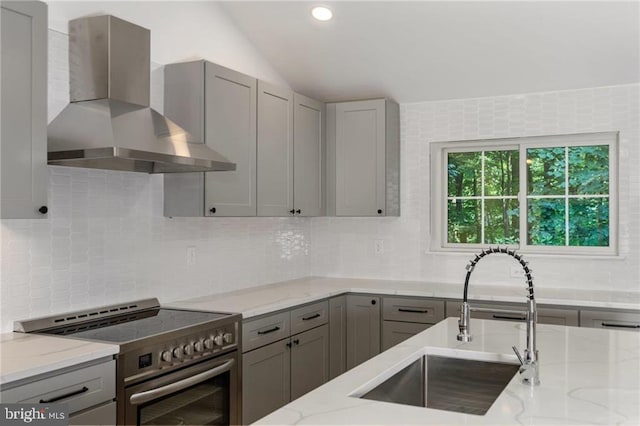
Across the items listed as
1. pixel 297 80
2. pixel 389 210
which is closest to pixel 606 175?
pixel 389 210

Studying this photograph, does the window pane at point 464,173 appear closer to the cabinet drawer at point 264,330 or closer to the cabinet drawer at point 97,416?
the cabinet drawer at point 264,330

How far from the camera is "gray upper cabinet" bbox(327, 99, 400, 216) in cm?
478

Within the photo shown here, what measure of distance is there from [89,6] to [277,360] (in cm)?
233

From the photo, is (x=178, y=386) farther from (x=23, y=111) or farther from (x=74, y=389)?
(x=23, y=111)

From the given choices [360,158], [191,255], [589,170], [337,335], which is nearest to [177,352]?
[191,255]

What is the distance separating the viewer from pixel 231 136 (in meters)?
3.80

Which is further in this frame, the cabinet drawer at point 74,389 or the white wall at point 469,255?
the white wall at point 469,255

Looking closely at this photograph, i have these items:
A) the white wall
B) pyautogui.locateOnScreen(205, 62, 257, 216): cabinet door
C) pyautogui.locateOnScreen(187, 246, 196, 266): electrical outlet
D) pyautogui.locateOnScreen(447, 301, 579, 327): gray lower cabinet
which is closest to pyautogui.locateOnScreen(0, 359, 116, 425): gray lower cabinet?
pyautogui.locateOnScreen(205, 62, 257, 216): cabinet door

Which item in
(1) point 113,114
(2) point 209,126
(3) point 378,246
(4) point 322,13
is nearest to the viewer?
(1) point 113,114

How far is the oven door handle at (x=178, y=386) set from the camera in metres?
2.59

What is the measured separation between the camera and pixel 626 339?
8.32 ft

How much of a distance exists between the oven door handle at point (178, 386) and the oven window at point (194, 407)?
0.05 metres

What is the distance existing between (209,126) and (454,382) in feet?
6.97

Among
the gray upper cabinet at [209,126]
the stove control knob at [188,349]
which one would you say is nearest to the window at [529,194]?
the gray upper cabinet at [209,126]
